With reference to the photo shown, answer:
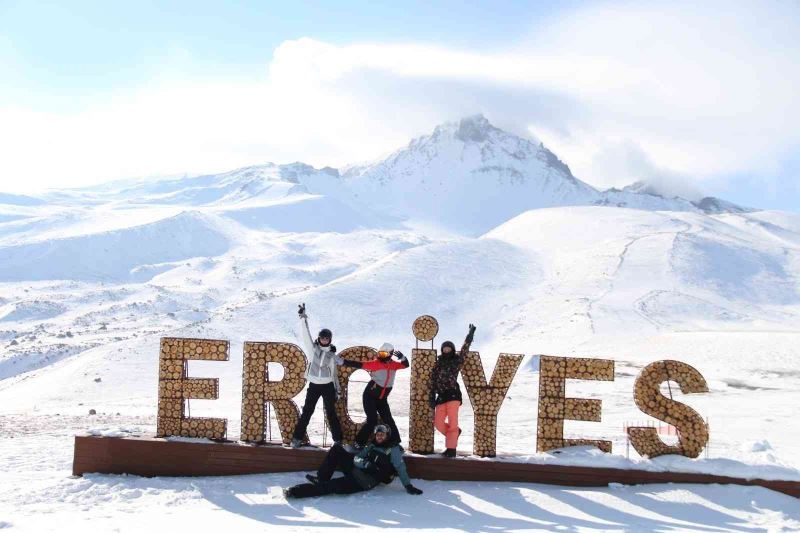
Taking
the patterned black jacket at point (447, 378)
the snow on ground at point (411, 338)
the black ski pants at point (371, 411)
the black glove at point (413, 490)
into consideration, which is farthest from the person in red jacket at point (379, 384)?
the snow on ground at point (411, 338)

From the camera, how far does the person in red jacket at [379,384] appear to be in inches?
452

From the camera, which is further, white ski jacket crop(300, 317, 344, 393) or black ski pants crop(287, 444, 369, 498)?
white ski jacket crop(300, 317, 344, 393)

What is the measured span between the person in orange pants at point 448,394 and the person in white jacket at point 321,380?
4.95ft

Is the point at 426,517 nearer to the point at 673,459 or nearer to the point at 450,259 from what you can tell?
the point at 673,459

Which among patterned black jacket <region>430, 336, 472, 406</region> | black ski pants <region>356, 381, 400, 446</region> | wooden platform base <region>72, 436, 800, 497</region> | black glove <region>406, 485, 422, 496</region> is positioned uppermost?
patterned black jacket <region>430, 336, 472, 406</region>

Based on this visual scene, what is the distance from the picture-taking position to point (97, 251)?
109 metres

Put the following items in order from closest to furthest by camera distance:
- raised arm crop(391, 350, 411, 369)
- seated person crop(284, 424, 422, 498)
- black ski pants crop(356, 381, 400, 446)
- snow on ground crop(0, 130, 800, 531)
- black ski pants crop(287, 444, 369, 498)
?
snow on ground crop(0, 130, 800, 531) → black ski pants crop(287, 444, 369, 498) → seated person crop(284, 424, 422, 498) → raised arm crop(391, 350, 411, 369) → black ski pants crop(356, 381, 400, 446)

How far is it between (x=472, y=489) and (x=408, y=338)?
1264 inches

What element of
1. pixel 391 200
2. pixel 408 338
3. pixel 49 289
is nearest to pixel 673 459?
pixel 408 338

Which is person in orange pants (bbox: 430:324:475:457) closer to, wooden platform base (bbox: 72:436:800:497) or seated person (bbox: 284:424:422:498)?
wooden platform base (bbox: 72:436:800:497)

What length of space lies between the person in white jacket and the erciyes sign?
258 millimetres

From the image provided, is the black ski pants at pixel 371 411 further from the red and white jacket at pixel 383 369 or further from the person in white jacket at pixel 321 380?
the person in white jacket at pixel 321 380

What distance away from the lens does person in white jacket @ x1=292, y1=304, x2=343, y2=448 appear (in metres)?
11.6

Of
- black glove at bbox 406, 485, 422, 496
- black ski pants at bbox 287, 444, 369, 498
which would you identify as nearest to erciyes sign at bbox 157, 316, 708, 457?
black glove at bbox 406, 485, 422, 496
